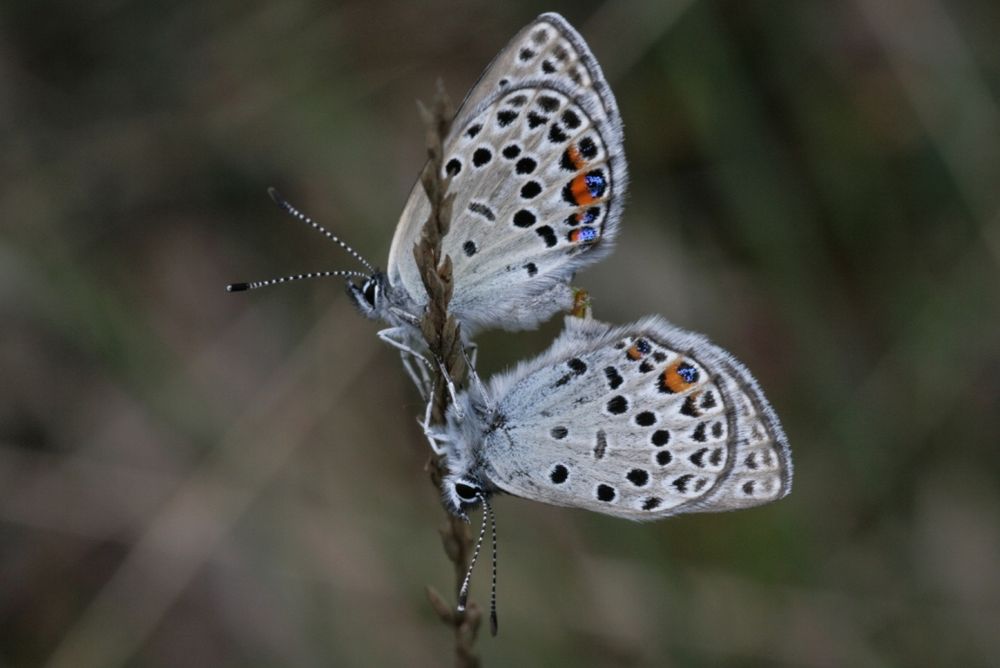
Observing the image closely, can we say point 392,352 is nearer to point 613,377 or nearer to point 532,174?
point 532,174

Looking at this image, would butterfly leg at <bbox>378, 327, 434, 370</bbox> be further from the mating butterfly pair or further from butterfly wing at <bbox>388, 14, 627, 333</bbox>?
butterfly wing at <bbox>388, 14, 627, 333</bbox>

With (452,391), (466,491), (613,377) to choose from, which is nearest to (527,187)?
(613,377)

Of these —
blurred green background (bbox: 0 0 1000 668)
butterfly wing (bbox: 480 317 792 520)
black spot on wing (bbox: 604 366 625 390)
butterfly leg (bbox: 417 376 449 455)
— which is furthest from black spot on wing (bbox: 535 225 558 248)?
blurred green background (bbox: 0 0 1000 668)

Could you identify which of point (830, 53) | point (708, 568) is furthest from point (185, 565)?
point (830, 53)

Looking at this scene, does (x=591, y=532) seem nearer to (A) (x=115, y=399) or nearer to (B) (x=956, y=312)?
(B) (x=956, y=312)

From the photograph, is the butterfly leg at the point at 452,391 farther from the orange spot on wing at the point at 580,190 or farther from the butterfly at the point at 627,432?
the orange spot on wing at the point at 580,190

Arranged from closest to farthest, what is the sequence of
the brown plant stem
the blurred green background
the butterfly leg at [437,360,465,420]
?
the brown plant stem < the butterfly leg at [437,360,465,420] < the blurred green background
